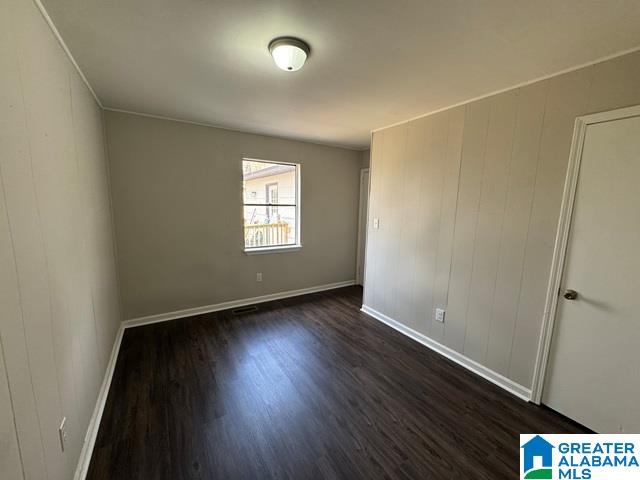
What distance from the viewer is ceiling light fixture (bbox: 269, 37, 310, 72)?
1.54 meters

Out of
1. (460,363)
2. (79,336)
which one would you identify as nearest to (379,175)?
(460,363)

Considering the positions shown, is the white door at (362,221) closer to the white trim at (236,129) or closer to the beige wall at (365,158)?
the beige wall at (365,158)

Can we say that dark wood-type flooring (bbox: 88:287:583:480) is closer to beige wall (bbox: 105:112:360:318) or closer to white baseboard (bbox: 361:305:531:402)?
white baseboard (bbox: 361:305:531:402)

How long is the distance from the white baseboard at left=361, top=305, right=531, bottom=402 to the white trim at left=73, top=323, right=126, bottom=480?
2832 millimetres

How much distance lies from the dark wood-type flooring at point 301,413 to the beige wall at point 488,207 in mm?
471

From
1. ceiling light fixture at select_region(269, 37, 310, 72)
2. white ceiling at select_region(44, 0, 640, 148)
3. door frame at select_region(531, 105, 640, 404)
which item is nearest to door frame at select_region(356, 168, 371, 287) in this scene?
white ceiling at select_region(44, 0, 640, 148)

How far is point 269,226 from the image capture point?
407 cm

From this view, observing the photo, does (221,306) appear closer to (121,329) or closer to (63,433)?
(121,329)

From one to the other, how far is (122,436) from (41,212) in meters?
1.47

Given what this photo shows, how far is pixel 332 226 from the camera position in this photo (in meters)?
4.55

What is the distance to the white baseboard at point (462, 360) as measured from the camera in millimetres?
2162

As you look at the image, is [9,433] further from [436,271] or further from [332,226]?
[332,226]

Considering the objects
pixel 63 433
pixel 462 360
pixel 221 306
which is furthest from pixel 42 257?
pixel 462 360

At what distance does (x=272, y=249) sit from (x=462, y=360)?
108 inches
